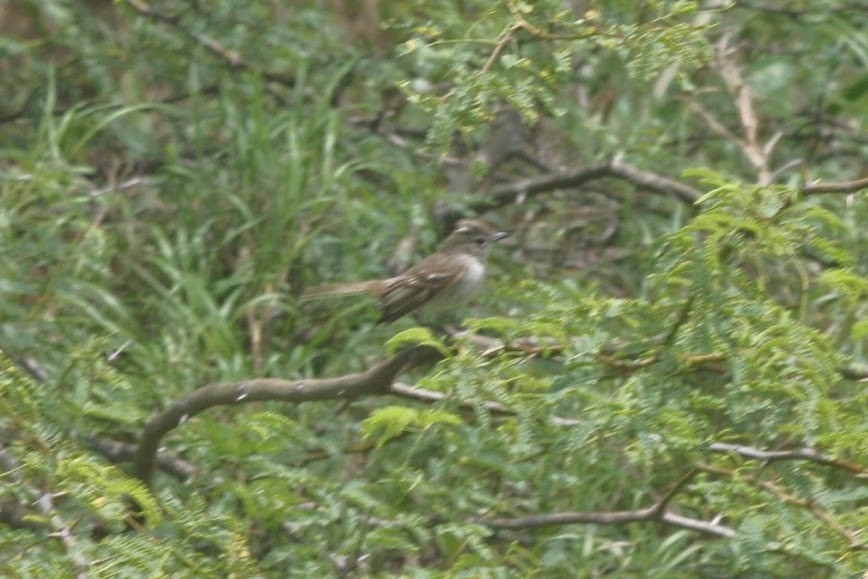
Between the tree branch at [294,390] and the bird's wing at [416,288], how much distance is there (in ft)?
3.86

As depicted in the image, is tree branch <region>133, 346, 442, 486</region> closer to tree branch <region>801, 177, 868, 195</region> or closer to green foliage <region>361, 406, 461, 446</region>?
green foliage <region>361, 406, 461, 446</region>

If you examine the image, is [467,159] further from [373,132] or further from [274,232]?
[274,232]

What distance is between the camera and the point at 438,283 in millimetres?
5348

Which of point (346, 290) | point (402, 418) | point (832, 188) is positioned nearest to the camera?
point (832, 188)

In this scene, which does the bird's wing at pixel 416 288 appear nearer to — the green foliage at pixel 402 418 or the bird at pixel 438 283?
the bird at pixel 438 283

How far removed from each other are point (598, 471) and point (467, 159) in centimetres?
209

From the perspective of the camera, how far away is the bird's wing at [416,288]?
529 cm

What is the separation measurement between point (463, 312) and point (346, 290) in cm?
61

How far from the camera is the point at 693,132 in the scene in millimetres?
7273

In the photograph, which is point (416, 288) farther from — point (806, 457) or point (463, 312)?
point (806, 457)

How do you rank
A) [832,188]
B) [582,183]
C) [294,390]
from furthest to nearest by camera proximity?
[582,183] < [294,390] < [832,188]

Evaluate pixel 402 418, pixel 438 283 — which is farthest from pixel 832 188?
pixel 438 283

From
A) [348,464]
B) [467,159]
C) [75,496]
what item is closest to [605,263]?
[467,159]

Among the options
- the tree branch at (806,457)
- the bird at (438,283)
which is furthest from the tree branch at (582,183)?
the tree branch at (806,457)
